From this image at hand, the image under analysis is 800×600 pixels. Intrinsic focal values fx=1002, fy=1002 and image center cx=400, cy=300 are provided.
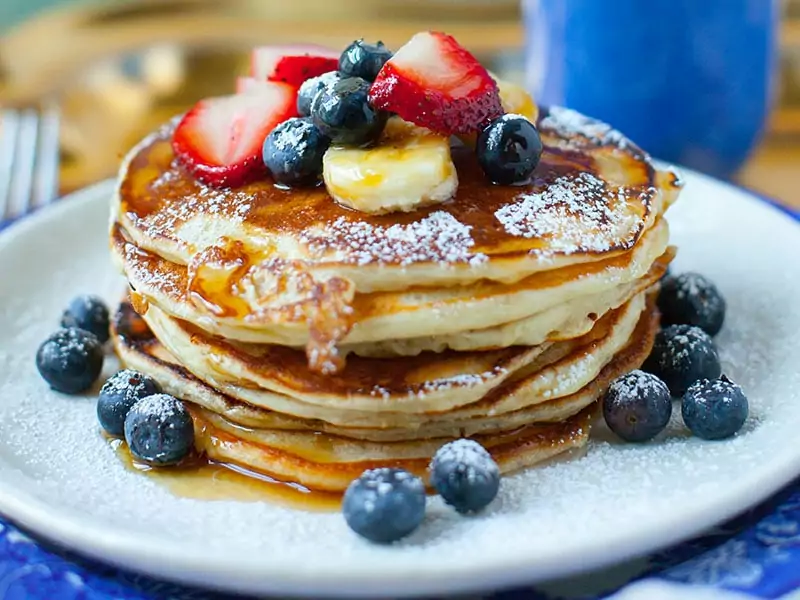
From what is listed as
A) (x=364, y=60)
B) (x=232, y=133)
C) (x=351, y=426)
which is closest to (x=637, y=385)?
(x=351, y=426)

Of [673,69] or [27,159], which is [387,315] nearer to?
[673,69]

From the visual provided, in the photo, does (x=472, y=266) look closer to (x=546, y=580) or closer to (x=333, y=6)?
(x=546, y=580)

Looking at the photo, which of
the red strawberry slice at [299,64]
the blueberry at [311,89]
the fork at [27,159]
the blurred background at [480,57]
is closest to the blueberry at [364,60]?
the blueberry at [311,89]

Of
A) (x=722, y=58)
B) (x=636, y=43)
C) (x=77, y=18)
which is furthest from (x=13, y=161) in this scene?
(x=722, y=58)

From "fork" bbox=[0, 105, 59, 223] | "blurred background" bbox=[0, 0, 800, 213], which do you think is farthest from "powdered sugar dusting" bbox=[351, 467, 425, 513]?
"fork" bbox=[0, 105, 59, 223]

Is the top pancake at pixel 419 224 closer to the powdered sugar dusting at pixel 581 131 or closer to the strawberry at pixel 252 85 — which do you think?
the powdered sugar dusting at pixel 581 131

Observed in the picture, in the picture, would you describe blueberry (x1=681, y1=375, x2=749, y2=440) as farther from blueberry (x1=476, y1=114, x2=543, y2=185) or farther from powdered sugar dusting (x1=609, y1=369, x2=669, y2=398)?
blueberry (x1=476, y1=114, x2=543, y2=185)
